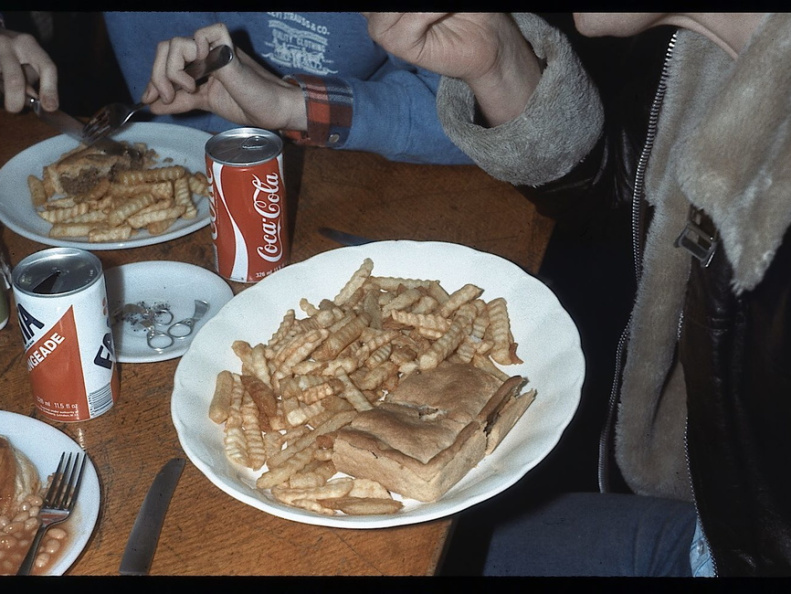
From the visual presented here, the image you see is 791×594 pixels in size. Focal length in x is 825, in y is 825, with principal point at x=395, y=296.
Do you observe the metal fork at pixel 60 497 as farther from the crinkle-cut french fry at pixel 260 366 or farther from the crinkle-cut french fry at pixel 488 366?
the crinkle-cut french fry at pixel 488 366

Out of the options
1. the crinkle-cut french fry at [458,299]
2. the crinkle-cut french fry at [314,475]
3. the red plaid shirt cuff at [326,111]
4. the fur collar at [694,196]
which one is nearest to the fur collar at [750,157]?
the fur collar at [694,196]

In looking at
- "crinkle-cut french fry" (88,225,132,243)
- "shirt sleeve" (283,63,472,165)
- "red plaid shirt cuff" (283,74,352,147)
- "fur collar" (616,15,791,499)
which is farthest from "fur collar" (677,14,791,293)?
"crinkle-cut french fry" (88,225,132,243)

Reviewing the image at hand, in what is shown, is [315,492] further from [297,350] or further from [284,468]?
[297,350]

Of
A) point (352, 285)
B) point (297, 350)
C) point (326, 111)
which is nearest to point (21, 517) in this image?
point (297, 350)

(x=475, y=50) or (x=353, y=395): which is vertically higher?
(x=475, y=50)

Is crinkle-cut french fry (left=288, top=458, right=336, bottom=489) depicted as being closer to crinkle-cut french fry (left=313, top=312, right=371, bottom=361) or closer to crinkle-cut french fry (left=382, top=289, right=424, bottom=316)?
crinkle-cut french fry (left=313, top=312, right=371, bottom=361)
